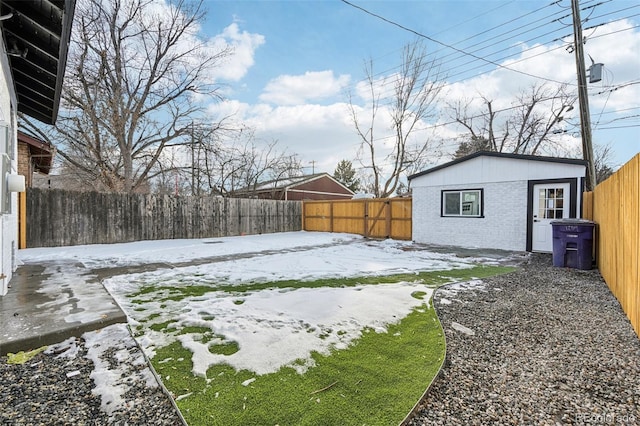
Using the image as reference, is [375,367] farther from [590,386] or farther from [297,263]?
[297,263]

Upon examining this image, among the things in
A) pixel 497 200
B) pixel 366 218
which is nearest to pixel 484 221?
pixel 497 200

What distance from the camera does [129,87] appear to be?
14.0 meters

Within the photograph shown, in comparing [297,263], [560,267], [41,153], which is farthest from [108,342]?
[41,153]

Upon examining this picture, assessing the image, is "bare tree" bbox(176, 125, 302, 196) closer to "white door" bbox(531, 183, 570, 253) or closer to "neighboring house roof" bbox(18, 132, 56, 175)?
"neighboring house roof" bbox(18, 132, 56, 175)

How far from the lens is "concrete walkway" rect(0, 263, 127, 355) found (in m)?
2.43

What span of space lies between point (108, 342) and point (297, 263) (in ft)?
13.9

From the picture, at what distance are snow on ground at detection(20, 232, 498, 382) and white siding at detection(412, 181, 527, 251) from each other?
239 centimetres

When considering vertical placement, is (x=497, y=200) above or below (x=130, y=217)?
above

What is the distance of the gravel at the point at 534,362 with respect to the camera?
5.81 ft

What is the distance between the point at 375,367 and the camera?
222 centimetres

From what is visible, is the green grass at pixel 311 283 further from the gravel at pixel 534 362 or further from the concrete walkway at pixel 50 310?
the gravel at pixel 534 362

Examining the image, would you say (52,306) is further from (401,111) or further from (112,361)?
(401,111)

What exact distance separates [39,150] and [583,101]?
15867 millimetres

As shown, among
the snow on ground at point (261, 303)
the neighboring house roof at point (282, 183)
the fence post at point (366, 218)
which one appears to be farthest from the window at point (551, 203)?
the neighboring house roof at point (282, 183)
